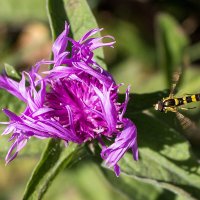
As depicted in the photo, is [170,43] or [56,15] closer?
[56,15]

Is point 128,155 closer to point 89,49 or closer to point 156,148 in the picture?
point 156,148

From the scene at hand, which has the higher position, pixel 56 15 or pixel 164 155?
pixel 56 15

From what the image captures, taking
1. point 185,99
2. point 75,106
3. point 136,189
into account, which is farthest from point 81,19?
point 136,189

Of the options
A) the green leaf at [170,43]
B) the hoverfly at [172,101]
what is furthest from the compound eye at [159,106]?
the green leaf at [170,43]

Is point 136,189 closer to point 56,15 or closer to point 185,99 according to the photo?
point 185,99

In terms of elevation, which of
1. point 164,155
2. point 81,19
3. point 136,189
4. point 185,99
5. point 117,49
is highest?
point 81,19

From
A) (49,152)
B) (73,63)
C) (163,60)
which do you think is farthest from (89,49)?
(163,60)
